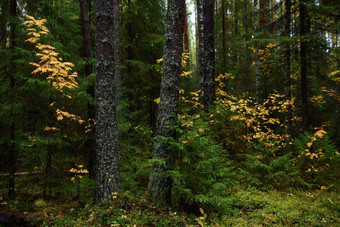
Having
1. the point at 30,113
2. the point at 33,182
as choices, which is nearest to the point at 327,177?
the point at 30,113

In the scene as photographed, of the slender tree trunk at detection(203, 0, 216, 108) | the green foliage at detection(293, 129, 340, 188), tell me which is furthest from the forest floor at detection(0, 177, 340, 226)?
the slender tree trunk at detection(203, 0, 216, 108)

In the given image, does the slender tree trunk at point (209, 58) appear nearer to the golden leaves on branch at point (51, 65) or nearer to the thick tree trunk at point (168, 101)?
the thick tree trunk at point (168, 101)

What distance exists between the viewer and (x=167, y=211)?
524 centimetres

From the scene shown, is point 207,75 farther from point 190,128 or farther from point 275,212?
point 275,212

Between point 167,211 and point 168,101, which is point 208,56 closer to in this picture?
point 168,101

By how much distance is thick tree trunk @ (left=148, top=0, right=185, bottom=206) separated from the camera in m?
5.35

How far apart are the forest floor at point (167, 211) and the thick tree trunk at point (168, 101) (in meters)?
0.45

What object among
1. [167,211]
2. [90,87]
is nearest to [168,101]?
[167,211]

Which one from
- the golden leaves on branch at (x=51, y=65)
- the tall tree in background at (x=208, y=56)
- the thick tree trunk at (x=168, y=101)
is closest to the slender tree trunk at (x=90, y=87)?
the golden leaves on branch at (x=51, y=65)

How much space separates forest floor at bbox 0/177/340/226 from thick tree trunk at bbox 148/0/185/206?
45cm

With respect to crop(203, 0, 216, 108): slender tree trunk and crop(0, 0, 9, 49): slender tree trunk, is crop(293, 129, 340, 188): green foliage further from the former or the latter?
crop(0, 0, 9, 49): slender tree trunk

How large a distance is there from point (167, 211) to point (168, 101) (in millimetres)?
2768

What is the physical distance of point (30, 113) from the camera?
6.95 m

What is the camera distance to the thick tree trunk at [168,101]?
5.35 m
